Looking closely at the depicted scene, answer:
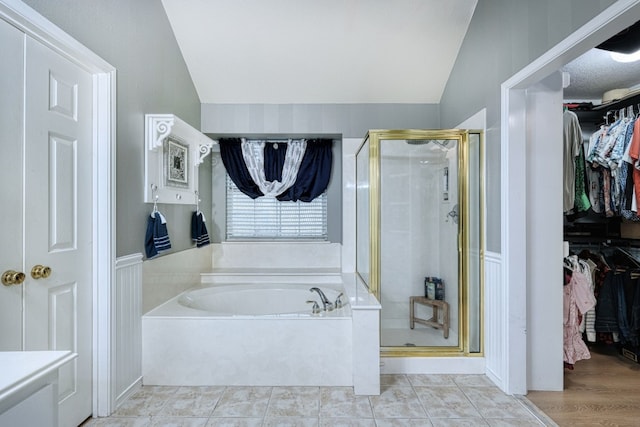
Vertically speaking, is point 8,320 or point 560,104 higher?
point 560,104

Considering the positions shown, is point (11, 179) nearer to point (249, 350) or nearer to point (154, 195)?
point (154, 195)

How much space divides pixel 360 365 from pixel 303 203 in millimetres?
2114

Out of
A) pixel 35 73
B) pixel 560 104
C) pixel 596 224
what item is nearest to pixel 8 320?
pixel 35 73

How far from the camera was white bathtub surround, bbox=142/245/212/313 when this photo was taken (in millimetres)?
2490

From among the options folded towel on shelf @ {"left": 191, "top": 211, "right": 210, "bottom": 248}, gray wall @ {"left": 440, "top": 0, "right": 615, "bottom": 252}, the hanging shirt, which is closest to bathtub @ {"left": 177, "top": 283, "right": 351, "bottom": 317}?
folded towel on shelf @ {"left": 191, "top": 211, "right": 210, "bottom": 248}

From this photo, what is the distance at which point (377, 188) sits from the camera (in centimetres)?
274

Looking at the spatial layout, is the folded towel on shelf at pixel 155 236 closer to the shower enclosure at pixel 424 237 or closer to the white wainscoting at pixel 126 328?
the white wainscoting at pixel 126 328

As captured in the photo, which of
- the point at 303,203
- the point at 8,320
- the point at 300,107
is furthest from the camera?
the point at 303,203

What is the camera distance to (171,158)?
275 centimetres

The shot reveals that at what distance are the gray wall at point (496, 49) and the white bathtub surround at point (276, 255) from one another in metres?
1.82

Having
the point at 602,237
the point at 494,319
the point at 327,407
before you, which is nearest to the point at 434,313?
the point at 494,319

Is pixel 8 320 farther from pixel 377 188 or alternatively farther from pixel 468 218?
pixel 468 218

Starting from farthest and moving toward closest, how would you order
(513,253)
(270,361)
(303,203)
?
(303,203) < (270,361) < (513,253)

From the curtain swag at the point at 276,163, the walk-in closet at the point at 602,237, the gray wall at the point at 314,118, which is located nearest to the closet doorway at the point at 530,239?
the walk-in closet at the point at 602,237
